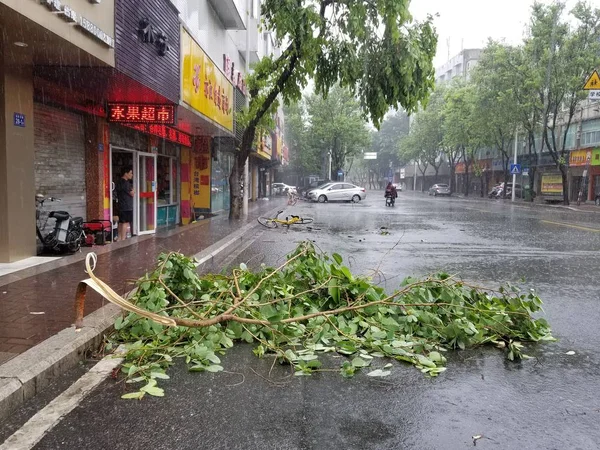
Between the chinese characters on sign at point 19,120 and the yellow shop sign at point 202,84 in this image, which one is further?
the yellow shop sign at point 202,84

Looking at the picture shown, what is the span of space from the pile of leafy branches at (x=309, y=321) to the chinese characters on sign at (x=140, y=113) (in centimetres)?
620

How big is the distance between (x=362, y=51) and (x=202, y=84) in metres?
4.40

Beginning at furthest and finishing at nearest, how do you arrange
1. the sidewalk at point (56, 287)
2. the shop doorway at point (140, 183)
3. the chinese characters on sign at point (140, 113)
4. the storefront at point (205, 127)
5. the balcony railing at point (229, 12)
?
1. the balcony railing at point (229, 12)
2. the shop doorway at point (140, 183)
3. the storefront at point (205, 127)
4. the chinese characters on sign at point (140, 113)
5. the sidewalk at point (56, 287)

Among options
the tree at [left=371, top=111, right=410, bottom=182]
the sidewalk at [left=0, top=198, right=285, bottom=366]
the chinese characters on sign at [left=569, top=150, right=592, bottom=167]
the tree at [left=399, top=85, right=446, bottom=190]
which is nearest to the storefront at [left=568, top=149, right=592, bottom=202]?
the chinese characters on sign at [left=569, top=150, right=592, bottom=167]

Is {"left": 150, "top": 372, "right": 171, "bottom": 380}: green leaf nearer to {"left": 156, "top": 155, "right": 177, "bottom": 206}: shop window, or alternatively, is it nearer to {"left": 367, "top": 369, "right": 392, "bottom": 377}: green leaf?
{"left": 367, "top": 369, "right": 392, "bottom": 377}: green leaf

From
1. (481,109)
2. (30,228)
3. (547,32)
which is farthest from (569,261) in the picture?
(481,109)

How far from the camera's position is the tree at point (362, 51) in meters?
12.8

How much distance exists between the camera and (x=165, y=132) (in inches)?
577

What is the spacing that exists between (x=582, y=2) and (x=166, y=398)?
113 feet

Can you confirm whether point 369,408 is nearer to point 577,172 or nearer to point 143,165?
point 143,165

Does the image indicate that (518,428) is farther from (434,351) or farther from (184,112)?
(184,112)

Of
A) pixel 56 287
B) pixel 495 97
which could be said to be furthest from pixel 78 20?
Answer: pixel 495 97

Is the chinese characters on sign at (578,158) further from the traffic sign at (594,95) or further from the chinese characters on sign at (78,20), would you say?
the chinese characters on sign at (78,20)

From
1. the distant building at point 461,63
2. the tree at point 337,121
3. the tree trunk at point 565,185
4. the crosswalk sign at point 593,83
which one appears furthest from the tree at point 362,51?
the distant building at point 461,63
